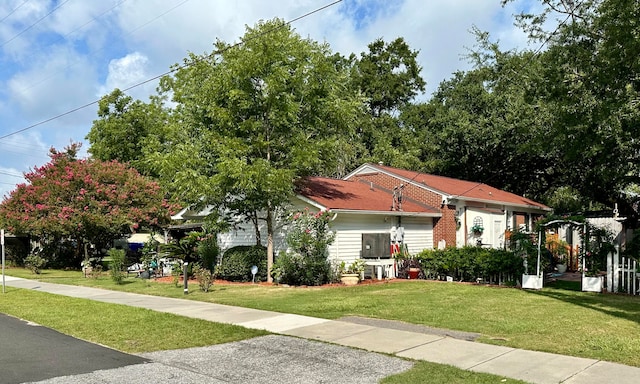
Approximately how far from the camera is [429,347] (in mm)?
8109

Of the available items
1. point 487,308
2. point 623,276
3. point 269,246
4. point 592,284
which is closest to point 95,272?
point 269,246

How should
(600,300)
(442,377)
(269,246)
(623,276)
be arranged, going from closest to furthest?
(442,377)
(600,300)
(623,276)
(269,246)

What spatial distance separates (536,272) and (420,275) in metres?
4.31

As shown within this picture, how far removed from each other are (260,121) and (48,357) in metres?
11.7

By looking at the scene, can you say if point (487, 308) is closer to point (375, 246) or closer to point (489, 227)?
point (375, 246)

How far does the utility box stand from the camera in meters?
19.5

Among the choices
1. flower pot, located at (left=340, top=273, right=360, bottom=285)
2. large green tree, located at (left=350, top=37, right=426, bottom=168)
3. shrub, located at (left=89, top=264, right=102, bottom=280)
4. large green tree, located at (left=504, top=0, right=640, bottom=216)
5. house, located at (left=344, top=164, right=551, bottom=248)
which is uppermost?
large green tree, located at (left=350, top=37, right=426, bottom=168)

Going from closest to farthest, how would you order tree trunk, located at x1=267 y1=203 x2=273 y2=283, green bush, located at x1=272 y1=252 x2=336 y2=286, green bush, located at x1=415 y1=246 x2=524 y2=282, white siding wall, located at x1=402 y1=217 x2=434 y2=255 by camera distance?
green bush, located at x1=415 y1=246 x2=524 y2=282, green bush, located at x1=272 y1=252 x2=336 y2=286, tree trunk, located at x1=267 y1=203 x2=273 y2=283, white siding wall, located at x1=402 y1=217 x2=434 y2=255

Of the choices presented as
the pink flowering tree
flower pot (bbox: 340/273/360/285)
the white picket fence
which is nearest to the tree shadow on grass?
the white picket fence

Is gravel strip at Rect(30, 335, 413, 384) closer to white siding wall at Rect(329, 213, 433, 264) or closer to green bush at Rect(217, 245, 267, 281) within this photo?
white siding wall at Rect(329, 213, 433, 264)

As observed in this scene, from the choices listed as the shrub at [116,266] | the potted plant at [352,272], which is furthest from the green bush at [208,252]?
the potted plant at [352,272]

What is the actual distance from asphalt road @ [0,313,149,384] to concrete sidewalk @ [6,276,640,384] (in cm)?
283

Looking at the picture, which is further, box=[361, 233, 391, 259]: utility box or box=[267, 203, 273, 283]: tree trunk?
box=[361, 233, 391, 259]: utility box

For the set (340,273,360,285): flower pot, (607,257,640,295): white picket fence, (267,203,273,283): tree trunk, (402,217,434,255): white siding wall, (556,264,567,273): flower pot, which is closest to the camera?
(607,257,640,295): white picket fence
